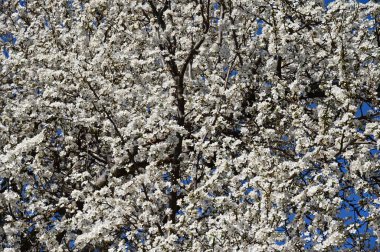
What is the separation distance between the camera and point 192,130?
10758mm

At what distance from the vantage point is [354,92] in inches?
371

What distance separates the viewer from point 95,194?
8984 millimetres

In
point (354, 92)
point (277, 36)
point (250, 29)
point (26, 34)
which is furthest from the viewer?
point (26, 34)

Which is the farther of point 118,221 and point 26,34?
point 26,34

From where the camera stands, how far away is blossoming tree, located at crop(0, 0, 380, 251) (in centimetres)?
808

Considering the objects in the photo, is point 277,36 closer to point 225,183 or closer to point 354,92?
point 354,92

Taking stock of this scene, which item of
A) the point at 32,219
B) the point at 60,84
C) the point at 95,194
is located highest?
the point at 60,84

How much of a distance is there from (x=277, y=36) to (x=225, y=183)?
3.47 m

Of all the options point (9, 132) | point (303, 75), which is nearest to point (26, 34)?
point (9, 132)

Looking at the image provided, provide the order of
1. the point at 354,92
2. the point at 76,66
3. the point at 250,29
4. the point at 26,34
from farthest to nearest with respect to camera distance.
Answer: the point at 26,34
the point at 250,29
the point at 76,66
the point at 354,92

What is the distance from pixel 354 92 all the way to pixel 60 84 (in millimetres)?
5161

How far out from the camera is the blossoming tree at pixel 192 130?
26.5 feet

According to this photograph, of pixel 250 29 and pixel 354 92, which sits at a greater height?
pixel 250 29

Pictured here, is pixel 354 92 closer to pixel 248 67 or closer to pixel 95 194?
pixel 248 67
